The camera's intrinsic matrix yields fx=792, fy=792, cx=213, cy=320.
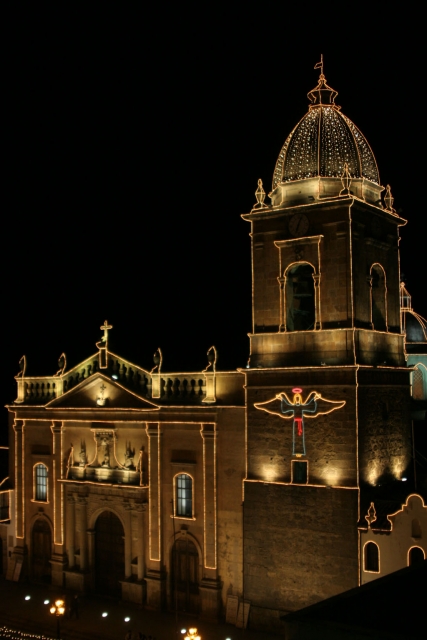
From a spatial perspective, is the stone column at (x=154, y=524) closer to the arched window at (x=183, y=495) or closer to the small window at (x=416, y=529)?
the arched window at (x=183, y=495)

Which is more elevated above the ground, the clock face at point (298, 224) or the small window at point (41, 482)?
the clock face at point (298, 224)

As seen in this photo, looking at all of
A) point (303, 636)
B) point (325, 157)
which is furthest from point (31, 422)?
point (303, 636)

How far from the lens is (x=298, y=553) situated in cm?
3206

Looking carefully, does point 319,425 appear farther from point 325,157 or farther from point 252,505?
point 325,157

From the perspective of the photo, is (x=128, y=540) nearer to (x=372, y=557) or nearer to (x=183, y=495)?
(x=183, y=495)

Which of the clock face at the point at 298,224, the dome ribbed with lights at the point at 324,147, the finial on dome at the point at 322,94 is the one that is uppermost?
the finial on dome at the point at 322,94

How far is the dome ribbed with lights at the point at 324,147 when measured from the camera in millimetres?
33844

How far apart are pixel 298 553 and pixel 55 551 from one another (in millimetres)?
14953

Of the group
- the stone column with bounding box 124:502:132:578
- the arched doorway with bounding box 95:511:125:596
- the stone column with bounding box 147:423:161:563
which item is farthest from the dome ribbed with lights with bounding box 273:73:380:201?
the arched doorway with bounding box 95:511:125:596

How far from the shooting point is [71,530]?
40.5 meters

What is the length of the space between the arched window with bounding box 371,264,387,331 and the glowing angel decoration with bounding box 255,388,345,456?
179 inches

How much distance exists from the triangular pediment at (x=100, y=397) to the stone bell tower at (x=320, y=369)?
7.16 metres

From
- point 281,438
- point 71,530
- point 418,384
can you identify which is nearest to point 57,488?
point 71,530

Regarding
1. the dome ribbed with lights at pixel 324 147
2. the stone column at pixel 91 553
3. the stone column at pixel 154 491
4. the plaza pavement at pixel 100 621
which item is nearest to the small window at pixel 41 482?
the stone column at pixel 91 553
